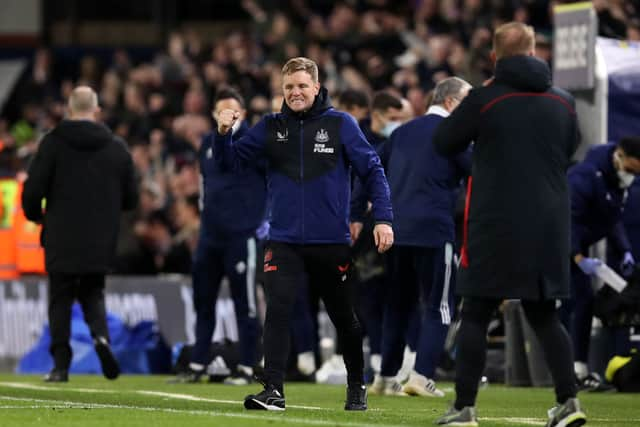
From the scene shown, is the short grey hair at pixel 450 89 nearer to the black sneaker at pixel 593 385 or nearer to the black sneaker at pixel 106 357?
the black sneaker at pixel 593 385

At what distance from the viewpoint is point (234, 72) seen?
2464 centimetres

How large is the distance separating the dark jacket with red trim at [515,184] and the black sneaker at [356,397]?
1481mm

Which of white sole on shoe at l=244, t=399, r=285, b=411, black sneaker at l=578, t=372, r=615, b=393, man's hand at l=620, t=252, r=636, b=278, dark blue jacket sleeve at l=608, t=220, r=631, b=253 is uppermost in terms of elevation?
dark blue jacket sleeve at l=608, t=220, r=631, b=253

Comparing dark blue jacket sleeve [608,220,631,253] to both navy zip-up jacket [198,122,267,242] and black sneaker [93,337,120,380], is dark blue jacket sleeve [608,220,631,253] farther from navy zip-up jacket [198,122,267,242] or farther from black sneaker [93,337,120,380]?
black sneaker [93,337,120,380]

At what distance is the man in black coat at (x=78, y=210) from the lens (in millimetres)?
12336

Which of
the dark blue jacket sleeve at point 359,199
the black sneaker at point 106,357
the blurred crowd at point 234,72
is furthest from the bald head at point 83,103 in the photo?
the blurred crowd at point 234,72

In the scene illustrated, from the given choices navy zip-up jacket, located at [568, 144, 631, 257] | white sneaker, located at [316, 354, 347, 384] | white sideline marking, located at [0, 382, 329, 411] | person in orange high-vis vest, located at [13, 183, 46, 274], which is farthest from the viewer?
person in orange high-vis vest, located at [13, 183, 46, 274]

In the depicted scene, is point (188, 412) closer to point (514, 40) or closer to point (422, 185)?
point (514, 40)

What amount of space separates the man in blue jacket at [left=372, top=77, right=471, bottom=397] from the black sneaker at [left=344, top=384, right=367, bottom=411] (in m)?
1.98

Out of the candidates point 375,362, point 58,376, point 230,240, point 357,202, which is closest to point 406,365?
point 375,362

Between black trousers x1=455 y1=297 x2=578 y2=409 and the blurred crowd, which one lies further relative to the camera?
the blurred crowd

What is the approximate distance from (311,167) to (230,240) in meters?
3.81

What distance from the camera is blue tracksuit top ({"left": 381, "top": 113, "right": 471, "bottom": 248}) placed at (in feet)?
36.4

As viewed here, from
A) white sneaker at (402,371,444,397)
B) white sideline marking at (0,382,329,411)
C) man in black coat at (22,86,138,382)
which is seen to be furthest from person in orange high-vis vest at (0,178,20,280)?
white sneaker at (402,371,444,397)
